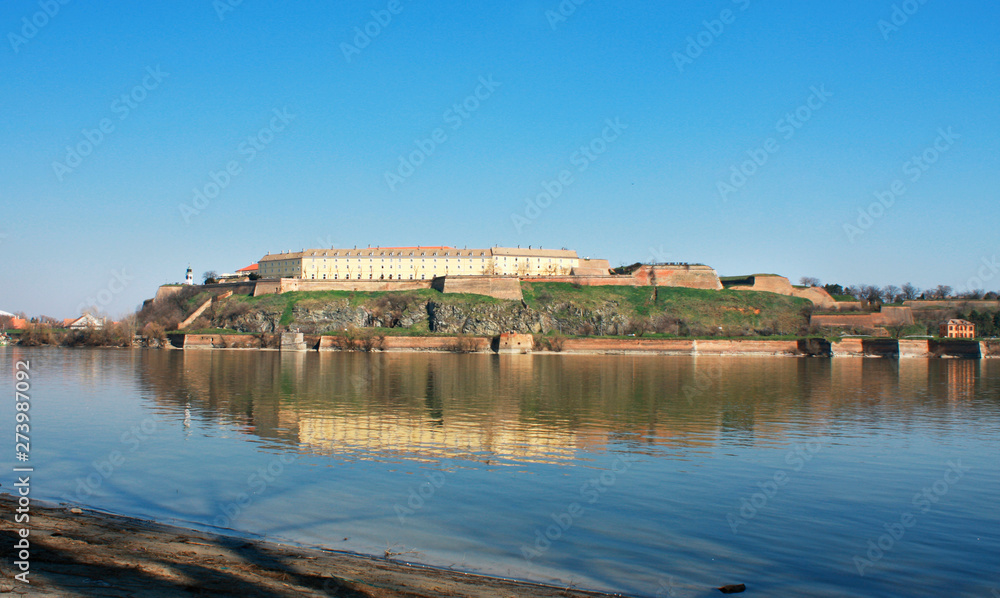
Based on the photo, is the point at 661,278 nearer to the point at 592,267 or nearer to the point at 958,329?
the point at 592,267

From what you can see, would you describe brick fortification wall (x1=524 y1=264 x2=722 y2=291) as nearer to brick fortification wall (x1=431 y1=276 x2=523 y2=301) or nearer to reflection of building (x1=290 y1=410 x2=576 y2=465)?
brick fortification wall (x1=431 y1=276 x2=523 y2=301)

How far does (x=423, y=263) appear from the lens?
79750 mm

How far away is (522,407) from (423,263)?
61.4 metres

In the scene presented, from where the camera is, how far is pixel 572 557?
720 cm

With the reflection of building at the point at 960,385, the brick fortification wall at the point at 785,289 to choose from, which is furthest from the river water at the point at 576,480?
the brick fortification wall at the point at 785,289

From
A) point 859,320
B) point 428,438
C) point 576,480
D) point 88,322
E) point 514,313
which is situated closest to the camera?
point 576,480

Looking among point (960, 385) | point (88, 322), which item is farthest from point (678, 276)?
point (88, 322)

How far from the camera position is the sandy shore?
520 centimetres

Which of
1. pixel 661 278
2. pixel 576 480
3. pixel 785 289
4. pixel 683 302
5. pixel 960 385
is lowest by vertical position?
pixel 960 385

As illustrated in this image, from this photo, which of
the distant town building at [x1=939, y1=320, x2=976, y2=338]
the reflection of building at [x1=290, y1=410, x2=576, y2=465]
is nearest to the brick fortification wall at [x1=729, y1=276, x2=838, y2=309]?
the distant town building at [x1=939, y1=320, x2=976, y2=338]

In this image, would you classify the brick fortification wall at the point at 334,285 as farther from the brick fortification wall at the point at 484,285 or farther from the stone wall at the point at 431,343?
the stone wall at the point at 431,343

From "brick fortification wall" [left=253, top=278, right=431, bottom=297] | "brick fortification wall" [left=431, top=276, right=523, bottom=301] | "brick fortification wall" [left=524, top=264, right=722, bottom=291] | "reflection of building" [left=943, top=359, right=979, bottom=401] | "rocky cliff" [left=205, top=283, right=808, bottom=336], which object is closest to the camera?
"reflection of building" [left=943, top=359, right=979, bottom=401]

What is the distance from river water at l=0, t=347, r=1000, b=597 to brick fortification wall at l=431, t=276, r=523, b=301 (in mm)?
45532

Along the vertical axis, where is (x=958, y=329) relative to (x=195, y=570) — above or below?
above
